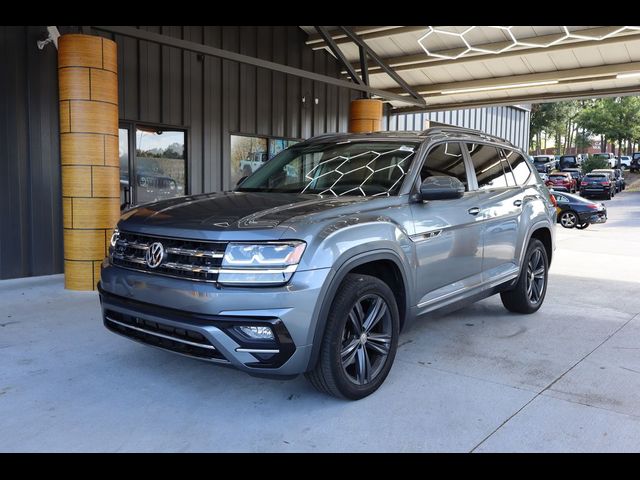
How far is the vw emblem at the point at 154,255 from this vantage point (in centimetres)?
346

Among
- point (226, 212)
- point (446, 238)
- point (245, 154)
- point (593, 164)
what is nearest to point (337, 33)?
point (245, 154)

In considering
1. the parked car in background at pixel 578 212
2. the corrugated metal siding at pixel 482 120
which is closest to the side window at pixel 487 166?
the corrugated metal siding at pixel 482 120

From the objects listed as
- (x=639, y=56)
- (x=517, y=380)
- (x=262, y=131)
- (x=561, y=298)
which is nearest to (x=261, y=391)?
(x=517, y=380)

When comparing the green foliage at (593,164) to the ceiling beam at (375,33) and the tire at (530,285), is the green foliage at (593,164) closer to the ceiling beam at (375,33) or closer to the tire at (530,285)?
the ceiling beam at (375,33)

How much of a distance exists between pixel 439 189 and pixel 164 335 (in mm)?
2056

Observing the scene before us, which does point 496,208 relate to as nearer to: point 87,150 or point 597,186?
point 87,150

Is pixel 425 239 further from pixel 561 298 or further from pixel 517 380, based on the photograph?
pixel 561 298

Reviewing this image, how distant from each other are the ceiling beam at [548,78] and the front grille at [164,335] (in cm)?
1035

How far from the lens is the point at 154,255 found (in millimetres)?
3502

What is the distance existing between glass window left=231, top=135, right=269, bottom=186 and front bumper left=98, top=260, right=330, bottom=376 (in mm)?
7690

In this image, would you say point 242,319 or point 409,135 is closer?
point 242,319
